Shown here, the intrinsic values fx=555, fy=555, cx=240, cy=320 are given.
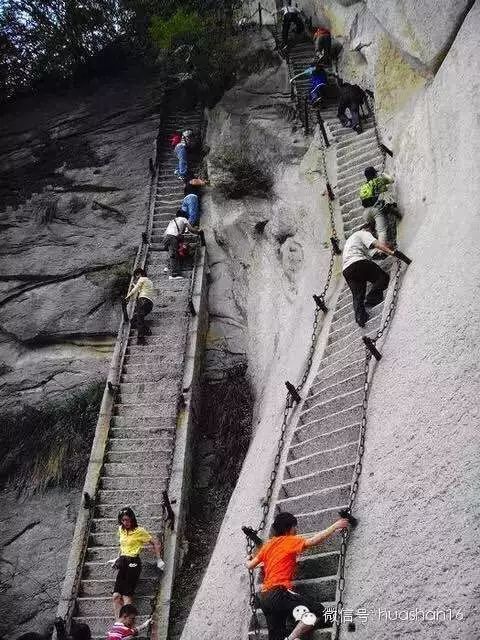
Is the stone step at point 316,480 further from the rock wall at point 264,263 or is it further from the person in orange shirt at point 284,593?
the person in orange shirt at point 284,593

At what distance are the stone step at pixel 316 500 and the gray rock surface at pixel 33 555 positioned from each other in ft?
18.9

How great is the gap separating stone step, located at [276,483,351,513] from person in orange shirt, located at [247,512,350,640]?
75 cm

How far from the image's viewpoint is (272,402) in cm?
939

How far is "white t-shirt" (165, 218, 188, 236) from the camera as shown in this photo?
13.3 metres

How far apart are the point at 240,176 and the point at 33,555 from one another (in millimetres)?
9482

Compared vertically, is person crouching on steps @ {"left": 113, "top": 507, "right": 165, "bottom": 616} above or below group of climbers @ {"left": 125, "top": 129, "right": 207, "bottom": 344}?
below

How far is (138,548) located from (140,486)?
5.51 ft

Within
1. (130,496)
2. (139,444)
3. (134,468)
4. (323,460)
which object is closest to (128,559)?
(130,496)

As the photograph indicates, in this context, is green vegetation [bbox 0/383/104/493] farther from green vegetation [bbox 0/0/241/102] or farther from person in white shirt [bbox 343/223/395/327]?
green vegetation [bbox 0/0/241/102]

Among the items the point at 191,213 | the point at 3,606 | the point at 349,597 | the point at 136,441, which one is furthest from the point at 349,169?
the point at 3,606

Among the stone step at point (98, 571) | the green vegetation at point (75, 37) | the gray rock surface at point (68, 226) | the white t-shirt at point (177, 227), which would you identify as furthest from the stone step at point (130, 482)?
the green vegetation at point (75, 37)

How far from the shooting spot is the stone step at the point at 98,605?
7853mm

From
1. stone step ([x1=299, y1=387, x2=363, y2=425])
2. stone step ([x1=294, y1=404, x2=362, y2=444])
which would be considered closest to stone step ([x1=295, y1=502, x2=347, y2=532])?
stone step ([x1=294, y1=404, x2=362, y2=444])

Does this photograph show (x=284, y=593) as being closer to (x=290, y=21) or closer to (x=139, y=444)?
(x=139, y=444)
